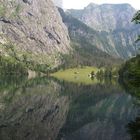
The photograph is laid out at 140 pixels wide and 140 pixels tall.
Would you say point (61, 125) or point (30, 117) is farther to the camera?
point (30, 117)

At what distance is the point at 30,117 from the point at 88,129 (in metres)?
14.5

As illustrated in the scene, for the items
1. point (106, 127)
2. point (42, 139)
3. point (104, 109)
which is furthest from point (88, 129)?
point (104, 109)

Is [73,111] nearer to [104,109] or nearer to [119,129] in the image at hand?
[104,109]

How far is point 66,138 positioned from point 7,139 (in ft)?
26.5

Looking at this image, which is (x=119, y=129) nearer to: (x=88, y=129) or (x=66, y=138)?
(x=88, y=129)

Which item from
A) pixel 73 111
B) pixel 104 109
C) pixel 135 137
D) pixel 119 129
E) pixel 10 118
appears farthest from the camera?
pixel 104 109

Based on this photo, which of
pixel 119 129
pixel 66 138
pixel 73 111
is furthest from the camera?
pixel 73 111

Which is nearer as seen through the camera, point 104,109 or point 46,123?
point 46,123

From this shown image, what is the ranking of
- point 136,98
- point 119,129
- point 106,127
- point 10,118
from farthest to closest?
point 136,98
point 10,118
point 106,127
point 119,129

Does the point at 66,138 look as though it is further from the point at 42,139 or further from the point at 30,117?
the point at 30,117

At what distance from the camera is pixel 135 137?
43.3 metres

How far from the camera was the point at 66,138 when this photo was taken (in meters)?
47.4

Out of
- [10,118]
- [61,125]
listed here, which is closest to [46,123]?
[61,125]

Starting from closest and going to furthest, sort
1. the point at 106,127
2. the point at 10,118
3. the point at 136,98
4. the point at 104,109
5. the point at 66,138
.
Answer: the point at 66,138
the point at 106,127
the point at 10,118
the point at 104,109
the point at 136,98
